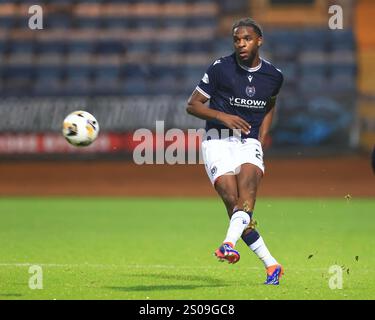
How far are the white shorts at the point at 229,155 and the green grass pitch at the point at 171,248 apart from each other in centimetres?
110

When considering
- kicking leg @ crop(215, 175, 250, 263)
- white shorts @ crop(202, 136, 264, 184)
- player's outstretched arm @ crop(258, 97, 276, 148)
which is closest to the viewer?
kicking leg @ crop(215, 175, 250, 263)

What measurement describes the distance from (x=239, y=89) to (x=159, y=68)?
16579mm

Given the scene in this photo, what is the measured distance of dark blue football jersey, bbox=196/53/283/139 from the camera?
952 centimetres

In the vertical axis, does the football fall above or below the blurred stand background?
below

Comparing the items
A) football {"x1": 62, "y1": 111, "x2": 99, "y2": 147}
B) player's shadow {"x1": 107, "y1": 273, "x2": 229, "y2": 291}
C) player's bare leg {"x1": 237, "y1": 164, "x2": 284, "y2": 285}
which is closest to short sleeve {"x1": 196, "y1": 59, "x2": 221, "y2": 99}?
player's bare leg {"x1": 237, "y1": 164, "x2": 284, "y2": 285}

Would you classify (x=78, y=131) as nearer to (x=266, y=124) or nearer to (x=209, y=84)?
(x=209, y=84)

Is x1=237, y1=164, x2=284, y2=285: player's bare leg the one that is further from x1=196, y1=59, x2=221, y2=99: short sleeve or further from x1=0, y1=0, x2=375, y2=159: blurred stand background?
x1=0, y1=0, x2=375, y2=159: blurred stand background

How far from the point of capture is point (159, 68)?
25953mm

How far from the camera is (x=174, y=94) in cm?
2394

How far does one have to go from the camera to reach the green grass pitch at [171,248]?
909cm

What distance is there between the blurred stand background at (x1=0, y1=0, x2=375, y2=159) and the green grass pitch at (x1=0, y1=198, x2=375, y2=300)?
282cm

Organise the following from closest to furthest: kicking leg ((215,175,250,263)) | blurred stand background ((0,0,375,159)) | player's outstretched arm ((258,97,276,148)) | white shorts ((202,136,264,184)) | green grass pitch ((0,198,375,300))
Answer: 1. kicking leg ((215,175,250,263))
2. green grass pitch ((0,198,375,300))
3. white shorts ((202,136,264,184))
4. player's outstretched arm ((258,97,276,148))
5. blurred stand background ((0,0,375,159))
